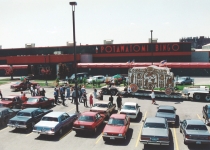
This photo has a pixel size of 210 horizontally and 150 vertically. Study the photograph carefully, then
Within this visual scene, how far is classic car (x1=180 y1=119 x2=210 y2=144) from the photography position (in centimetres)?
1507

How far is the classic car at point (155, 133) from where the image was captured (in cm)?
1492

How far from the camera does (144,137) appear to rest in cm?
1514

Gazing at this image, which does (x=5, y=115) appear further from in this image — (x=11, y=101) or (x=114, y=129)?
(x=114, y=129)

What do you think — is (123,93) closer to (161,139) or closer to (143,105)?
(143,105)

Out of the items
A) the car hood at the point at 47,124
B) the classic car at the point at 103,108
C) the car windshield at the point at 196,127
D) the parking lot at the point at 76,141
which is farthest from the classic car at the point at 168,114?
the car hood at the point at 47,124

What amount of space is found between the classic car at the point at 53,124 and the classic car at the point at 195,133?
8973 millimetres

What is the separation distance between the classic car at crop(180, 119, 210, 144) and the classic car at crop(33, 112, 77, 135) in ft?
29.4

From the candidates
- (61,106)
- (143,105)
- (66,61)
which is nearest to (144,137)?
(143,105)

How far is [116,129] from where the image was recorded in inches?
660

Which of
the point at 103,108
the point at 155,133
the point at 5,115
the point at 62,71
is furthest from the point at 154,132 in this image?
the point at 62,71

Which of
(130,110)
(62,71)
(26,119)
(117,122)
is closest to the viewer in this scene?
(117,122)

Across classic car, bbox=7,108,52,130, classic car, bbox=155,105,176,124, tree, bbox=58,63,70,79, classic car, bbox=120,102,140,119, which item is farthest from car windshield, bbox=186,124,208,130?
tree, bbox=58,63,70,79

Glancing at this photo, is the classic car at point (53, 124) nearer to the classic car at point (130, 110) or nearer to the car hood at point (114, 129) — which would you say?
the car hood at point (114, 129)

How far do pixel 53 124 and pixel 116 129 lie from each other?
4721 mm
